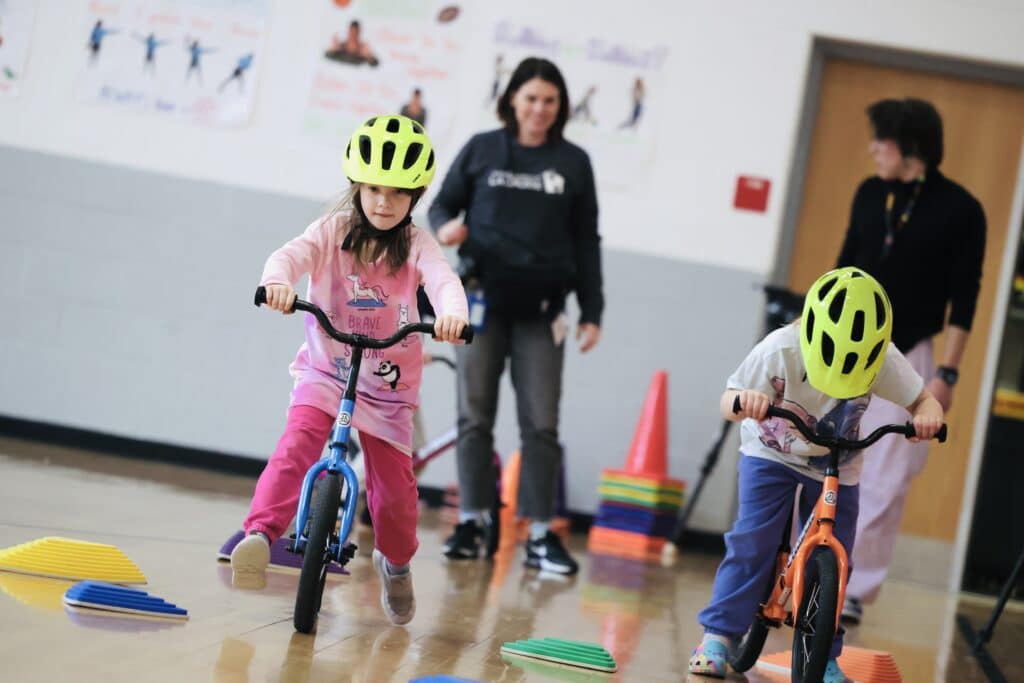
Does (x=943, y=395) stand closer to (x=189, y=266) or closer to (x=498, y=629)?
(x=498, y=629)

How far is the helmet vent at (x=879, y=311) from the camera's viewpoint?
329 cm

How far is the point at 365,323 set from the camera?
11.1ft

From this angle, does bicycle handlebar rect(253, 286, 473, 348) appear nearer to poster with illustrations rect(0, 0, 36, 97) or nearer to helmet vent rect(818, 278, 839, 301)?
helmet vent rect(818, 278, 839, 301)

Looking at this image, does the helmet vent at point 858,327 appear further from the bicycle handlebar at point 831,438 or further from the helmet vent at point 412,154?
the helmet vent at point 412,154

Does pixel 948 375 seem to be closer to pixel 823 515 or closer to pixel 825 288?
pixel 825 288

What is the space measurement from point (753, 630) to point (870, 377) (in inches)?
28.7

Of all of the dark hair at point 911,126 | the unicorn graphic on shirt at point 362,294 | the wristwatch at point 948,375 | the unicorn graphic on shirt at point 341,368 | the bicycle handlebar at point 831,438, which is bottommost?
the unicorn graphic on shirt at point 341,368

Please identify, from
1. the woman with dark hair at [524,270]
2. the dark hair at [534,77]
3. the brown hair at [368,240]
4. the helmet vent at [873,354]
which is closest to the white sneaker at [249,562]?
the brown hair at [368,240]

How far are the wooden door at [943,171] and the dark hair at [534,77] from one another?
257cm

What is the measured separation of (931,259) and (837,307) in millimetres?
1825

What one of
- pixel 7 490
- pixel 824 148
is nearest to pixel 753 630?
pixel 7 490

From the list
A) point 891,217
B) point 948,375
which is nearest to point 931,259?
point 891,217

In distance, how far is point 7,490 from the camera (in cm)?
484

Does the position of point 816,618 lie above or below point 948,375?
below
